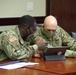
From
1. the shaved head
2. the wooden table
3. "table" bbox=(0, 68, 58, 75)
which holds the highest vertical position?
the shaved head

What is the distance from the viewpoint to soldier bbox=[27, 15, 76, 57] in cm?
369

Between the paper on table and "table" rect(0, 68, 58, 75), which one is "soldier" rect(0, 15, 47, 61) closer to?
the paper on table

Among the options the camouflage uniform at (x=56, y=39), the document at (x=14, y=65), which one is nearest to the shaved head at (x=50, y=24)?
the camouflage uniform at (x=56, y=39)

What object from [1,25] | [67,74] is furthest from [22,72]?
[1,25]

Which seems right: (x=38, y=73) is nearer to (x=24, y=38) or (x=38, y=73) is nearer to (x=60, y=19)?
(x=24, y=38)

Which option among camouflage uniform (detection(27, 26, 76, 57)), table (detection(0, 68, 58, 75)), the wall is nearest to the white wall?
the wall

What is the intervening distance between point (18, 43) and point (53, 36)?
2.26 ft

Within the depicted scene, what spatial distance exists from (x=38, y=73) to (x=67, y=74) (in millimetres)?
265

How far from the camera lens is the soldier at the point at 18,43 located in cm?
326

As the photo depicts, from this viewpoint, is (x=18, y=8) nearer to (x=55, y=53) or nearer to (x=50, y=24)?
(x=50, y=24)

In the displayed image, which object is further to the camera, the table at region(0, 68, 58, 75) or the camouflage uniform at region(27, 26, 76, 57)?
the camouflage uniform at region(27, 26, 76, 57)

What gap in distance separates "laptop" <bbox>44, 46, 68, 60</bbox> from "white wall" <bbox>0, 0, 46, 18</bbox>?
1.61m

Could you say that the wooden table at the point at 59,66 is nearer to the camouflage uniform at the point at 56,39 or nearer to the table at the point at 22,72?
the table at the point at 22,72

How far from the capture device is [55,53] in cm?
340
